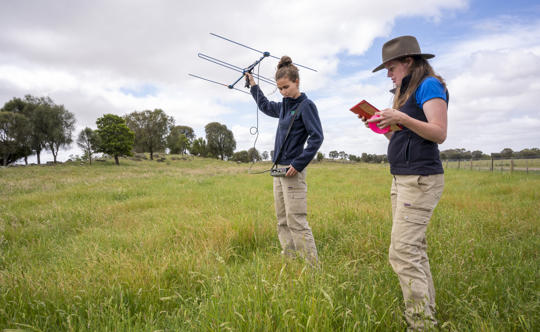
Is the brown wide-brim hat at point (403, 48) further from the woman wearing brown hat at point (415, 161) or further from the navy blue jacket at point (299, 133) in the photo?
the navy blue jacket at point (299, 133)

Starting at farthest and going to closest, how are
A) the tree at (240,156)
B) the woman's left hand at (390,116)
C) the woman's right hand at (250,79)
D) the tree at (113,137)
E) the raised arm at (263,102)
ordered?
the tree at (240,156) → the tree at (113,137) → the woman's right hand at (250,79) → the raised arm at (263,102) → the woman's left hand at (390,116)

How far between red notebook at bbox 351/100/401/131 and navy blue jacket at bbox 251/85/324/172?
0.84m

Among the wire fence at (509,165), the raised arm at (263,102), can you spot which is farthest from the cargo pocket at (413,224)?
the wire fence at (509,165)

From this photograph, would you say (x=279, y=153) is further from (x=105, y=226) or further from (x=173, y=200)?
(x=173, y=200)

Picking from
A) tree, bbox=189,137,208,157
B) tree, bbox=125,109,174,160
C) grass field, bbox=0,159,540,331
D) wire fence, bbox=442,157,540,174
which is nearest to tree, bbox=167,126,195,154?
tree, bbox=189,137,208,157

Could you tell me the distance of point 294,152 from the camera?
3119mm

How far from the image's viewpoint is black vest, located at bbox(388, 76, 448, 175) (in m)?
1.89

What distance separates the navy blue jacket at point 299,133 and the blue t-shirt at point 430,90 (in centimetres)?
120

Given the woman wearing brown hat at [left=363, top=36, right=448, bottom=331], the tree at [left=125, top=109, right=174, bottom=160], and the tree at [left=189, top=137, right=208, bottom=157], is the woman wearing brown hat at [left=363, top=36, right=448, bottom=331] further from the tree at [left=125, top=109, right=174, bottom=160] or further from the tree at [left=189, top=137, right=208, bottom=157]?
the tree at [left=189, top=137, right=208, bottom=157]

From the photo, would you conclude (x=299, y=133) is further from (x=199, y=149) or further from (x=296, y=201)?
(x=199, y=149)

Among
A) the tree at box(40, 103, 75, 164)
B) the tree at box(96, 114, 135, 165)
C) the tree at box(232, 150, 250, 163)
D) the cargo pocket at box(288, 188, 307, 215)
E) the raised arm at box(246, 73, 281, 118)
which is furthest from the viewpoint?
the tree at box(232, 150, 250, 163)

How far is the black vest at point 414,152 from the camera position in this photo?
1886mm

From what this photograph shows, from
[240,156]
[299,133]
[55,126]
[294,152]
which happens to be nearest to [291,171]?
[294,152]

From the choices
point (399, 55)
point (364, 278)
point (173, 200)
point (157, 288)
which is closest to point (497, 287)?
point (364, 278)
